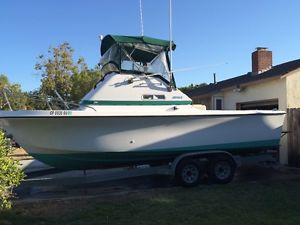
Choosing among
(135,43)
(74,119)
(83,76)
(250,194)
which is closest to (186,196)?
(250,194)

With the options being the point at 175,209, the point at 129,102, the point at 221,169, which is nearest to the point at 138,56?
the point at 129,102

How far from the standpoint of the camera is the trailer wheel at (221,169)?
12266 mm

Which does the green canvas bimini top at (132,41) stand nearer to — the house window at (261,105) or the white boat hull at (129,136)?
the white boat hull at (129,136)

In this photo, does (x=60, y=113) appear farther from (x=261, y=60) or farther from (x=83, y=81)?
(x=83, y=81)

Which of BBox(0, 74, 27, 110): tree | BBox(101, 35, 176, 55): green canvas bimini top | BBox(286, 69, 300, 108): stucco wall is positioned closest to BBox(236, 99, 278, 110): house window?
BBox(286, 69, 300, 108): stucco wall

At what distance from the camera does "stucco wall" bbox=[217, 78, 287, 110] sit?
1614 centimetres

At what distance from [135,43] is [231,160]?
13.4 feet

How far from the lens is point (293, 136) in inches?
607

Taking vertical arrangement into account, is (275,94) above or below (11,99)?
above

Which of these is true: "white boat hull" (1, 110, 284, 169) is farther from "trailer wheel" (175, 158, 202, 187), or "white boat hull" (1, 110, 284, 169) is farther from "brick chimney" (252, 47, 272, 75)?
"brick chimney" (252, 47, 272, 75)

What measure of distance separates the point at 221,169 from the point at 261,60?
35.7 ft

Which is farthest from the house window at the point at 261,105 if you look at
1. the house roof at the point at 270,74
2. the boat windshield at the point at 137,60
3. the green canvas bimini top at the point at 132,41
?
the boat windshield at the point at 137,60

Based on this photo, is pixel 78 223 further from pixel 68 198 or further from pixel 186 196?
pixel 186 196

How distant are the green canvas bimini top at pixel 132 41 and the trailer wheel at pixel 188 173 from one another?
325 cm
